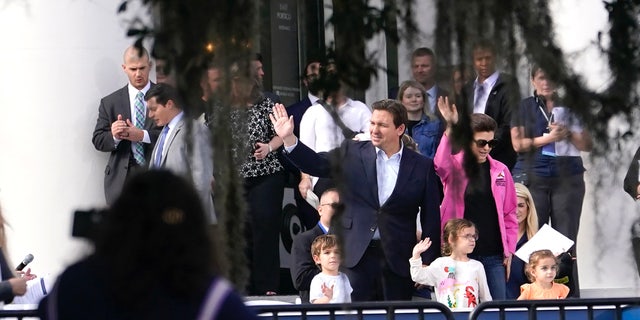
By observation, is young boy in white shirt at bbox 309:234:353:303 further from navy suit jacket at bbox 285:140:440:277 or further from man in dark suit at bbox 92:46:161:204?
man in dark suit at bbox 92:46:161:204

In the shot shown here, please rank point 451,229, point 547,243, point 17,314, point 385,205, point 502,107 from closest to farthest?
point 17,314 → point 502,107 → point 385,205 → point 451,229 → point 547,243

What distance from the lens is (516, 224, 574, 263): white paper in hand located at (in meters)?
10.3

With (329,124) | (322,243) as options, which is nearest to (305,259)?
(322,243)

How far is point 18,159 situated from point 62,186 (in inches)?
15.3

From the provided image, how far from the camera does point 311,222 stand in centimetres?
1149

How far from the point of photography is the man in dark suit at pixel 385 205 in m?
8.15

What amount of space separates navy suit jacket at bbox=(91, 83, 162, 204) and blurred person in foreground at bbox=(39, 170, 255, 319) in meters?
6.64

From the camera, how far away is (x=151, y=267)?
4184 mm

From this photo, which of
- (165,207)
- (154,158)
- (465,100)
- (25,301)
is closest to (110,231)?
(165,207)

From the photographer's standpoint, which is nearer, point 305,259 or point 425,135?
point 305,259

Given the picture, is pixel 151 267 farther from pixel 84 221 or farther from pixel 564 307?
pixel 564 307

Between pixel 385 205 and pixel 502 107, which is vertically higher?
pixel 502 107

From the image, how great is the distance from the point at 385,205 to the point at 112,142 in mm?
2777

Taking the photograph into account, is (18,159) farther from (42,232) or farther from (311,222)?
(311,222)
